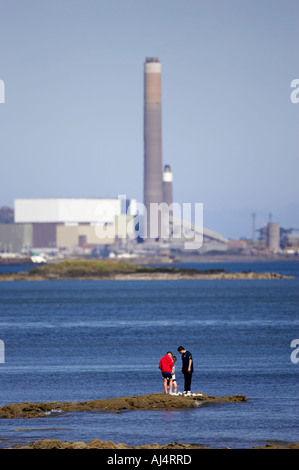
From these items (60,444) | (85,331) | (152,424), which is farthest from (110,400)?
(85,331)

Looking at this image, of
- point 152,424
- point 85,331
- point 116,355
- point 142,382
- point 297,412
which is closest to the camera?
point 152,424

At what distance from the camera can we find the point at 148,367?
120ft

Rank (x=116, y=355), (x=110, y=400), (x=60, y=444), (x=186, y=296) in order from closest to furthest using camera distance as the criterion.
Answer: (x=60, y=444)
(x=110, y=400)
(x=116, y=355)
(x=186, y=296)

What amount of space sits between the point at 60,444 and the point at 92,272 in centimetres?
14258

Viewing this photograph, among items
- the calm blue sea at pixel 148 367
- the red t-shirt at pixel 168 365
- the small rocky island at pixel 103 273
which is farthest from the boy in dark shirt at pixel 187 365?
the small rocky island at pixel 103 273

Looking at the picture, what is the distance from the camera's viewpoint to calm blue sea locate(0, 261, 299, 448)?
72.9ft

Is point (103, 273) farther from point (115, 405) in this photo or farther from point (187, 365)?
point (115, 405)

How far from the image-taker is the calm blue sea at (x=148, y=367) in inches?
875

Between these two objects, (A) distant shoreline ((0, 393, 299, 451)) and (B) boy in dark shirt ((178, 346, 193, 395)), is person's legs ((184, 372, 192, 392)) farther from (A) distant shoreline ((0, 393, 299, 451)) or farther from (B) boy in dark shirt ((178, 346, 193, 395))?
(A) distant shoreline ((0, 393, 299, 451))

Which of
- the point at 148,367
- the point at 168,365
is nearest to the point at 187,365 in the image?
the point at 168,365

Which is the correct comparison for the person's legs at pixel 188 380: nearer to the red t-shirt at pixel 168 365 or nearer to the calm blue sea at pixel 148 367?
the red t-shirt at pixel 168 365

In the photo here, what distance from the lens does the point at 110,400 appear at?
1037 inches

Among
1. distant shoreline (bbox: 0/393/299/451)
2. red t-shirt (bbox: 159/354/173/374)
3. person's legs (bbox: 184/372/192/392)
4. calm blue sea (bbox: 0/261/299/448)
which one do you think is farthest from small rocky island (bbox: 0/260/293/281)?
distant shoreline (bbox: 0/393/299/451)

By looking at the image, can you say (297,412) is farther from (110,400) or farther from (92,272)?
(92,272)
